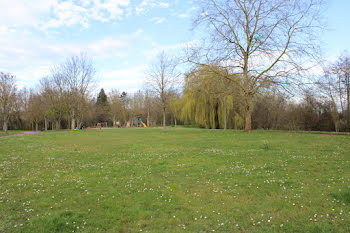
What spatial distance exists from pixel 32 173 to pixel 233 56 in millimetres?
20670

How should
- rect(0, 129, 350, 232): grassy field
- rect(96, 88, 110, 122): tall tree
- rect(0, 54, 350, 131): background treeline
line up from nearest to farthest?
rect(0, 129, 350, 232): grassy field → rect(0, 54, 350, 131): background treeline → rect(96, 88, 110, 122): tall tree

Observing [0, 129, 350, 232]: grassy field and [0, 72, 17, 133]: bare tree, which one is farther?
[0, 72, 17, 133]: bare tree

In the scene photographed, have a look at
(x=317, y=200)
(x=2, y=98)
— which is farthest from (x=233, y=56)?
(x=2, y=98)

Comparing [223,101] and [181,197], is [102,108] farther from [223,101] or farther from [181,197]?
[181,197]

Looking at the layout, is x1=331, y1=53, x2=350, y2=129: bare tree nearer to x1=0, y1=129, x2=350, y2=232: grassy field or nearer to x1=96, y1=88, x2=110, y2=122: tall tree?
x1=0, y1=129, x2=350, y2=232: grassy field

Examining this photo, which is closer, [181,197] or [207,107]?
[181,197]

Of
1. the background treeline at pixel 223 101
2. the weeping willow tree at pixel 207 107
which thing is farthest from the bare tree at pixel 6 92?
the weeping willow tree at pixel 207 107

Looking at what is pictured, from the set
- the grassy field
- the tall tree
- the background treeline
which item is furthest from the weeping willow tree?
the tall tree

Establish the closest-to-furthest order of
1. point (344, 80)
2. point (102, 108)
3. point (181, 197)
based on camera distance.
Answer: point (181, 197), point (344, 80), point (102, 108)

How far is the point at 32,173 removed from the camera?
846 centimetres

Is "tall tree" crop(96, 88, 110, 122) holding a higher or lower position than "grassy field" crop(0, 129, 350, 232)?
higher

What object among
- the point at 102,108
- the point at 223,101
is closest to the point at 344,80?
the point at 223,101

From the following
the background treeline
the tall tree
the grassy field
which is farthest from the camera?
the tall tree

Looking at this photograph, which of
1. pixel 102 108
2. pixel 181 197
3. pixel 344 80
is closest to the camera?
pixel 181 197
